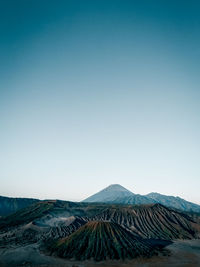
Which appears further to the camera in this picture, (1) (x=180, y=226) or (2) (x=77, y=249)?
(1) (x=180, y=226)

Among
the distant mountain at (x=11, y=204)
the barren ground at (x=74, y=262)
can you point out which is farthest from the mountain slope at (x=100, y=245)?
the distant mountain at (x=11, y=204)

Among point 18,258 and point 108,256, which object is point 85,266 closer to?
point 108,256

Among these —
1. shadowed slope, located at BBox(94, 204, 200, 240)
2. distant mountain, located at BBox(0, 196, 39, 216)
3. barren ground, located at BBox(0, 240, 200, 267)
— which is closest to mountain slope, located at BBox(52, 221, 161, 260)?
barren ground, located at BBox(0, 240, 200, 267)

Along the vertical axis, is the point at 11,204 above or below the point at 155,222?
above

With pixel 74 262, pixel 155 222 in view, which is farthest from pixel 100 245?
pixel 155 222

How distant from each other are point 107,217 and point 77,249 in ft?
166

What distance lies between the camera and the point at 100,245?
39.6 m

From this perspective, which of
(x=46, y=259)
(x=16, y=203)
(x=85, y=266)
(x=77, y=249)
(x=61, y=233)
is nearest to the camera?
(x=85, y=266)

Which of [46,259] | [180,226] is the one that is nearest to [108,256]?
[46,259]

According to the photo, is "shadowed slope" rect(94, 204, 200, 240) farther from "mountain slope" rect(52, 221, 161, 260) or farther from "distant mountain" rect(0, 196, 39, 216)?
"distant mountain" rect(0, 196, 39, 216)

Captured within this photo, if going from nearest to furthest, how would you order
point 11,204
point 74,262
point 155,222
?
point 74,262 < point 155,222 < point 11,204

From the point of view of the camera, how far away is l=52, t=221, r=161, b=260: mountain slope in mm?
37156

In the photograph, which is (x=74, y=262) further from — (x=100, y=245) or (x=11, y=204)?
(x=11, y=204)

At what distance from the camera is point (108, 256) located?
36.5 meters
